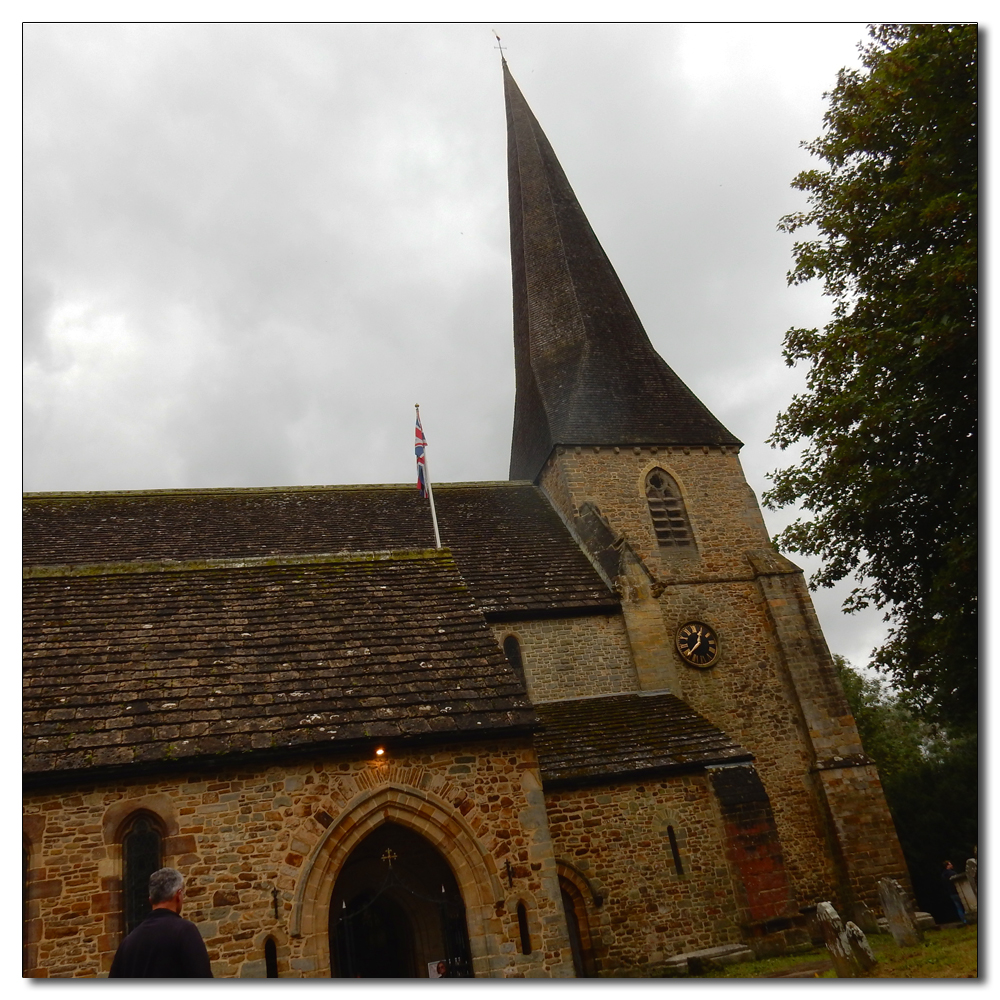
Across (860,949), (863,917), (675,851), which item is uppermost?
(675,851)

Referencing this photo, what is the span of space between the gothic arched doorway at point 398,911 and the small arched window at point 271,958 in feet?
2.56

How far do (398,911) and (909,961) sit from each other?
20.5ft

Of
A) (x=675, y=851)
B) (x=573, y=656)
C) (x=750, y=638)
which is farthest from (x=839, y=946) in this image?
(x=750, y=638)

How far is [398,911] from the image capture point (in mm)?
9992

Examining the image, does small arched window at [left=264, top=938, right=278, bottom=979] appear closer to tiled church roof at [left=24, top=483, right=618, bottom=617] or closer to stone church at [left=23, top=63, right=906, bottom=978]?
stone church at [left=23, top=63, right=906, bottom=978]

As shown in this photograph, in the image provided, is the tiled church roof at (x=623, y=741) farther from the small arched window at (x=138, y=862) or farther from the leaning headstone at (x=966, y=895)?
the small arched window at (x=138, y=862)

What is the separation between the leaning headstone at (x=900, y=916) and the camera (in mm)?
9703

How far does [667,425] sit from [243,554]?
10756 millimetres

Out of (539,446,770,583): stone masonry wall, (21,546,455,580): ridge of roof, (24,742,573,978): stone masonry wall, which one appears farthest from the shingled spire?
(24,742,573,978): stone masonry wall

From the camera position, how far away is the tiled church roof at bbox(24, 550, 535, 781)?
7.67 m

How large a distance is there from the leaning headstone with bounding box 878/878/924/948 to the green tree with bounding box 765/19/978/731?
2661mm

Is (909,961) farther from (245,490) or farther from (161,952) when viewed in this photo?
(245,490)

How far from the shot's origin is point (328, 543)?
15.7m

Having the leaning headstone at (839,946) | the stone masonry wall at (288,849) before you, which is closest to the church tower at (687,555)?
the leaning headstone at (839,946)
